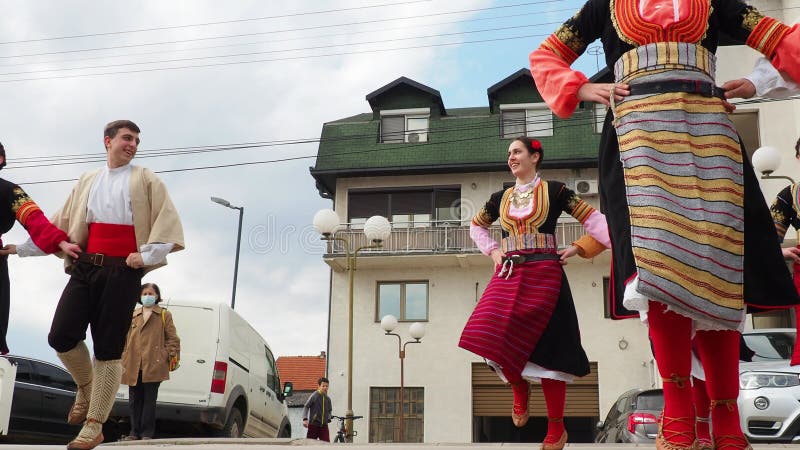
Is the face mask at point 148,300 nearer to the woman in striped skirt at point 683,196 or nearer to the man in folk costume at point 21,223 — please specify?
the man in folk costume at point 21,223

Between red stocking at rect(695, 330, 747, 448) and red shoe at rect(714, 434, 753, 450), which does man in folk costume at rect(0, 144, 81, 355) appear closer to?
red stocking at rect(695, 330, 747, 448)

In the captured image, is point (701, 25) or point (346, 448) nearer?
point (701, 25)

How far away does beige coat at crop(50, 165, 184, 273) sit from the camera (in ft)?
19.2

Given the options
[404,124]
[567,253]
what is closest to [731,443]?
[567,253]

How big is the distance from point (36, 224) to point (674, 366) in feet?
13.9

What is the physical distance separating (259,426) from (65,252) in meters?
8.90

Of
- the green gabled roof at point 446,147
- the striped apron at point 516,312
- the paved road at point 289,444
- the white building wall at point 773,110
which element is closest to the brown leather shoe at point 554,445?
the paved road at point 289,444

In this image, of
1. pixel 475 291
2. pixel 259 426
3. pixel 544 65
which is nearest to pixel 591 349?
pixel 475 291

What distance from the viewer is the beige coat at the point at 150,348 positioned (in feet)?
31.2

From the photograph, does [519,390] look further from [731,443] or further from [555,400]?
[731,443]

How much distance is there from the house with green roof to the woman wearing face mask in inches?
751

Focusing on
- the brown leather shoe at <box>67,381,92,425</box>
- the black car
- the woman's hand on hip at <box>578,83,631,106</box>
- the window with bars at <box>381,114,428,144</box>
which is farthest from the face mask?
the window with bars at <box>381,114,428,144</box>

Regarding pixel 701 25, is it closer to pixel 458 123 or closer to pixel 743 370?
pixel 743 370

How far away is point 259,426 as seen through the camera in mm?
14008
